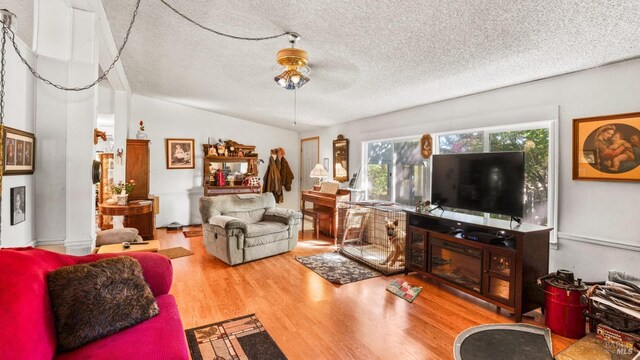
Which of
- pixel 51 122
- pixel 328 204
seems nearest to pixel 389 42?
pixel 51 122

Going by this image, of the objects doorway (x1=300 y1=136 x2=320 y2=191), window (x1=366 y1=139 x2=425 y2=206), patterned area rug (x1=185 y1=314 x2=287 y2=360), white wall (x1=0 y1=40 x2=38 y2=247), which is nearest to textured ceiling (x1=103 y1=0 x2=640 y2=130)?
window (x1=366 y1=139 x2=425 y2=206)

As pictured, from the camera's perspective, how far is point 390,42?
2.56 metres

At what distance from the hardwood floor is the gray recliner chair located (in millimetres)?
249

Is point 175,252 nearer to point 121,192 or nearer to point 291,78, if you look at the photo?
point 121,192

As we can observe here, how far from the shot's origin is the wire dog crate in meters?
3.83

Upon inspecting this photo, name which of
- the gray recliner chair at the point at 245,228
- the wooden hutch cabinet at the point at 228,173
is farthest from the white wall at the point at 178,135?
the gray recliner chair at the point at 245,228

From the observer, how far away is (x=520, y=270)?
2.57 meters

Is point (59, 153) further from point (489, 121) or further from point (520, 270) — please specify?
point (489, 121)

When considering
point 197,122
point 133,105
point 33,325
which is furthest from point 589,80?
point 133,105

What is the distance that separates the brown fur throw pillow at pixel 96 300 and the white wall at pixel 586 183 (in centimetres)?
352

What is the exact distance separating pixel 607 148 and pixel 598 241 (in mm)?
813

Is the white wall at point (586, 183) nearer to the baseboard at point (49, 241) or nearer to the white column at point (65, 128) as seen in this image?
the white column at point (65, 128)

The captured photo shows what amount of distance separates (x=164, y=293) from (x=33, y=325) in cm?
79

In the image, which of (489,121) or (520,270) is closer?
(520,270)
